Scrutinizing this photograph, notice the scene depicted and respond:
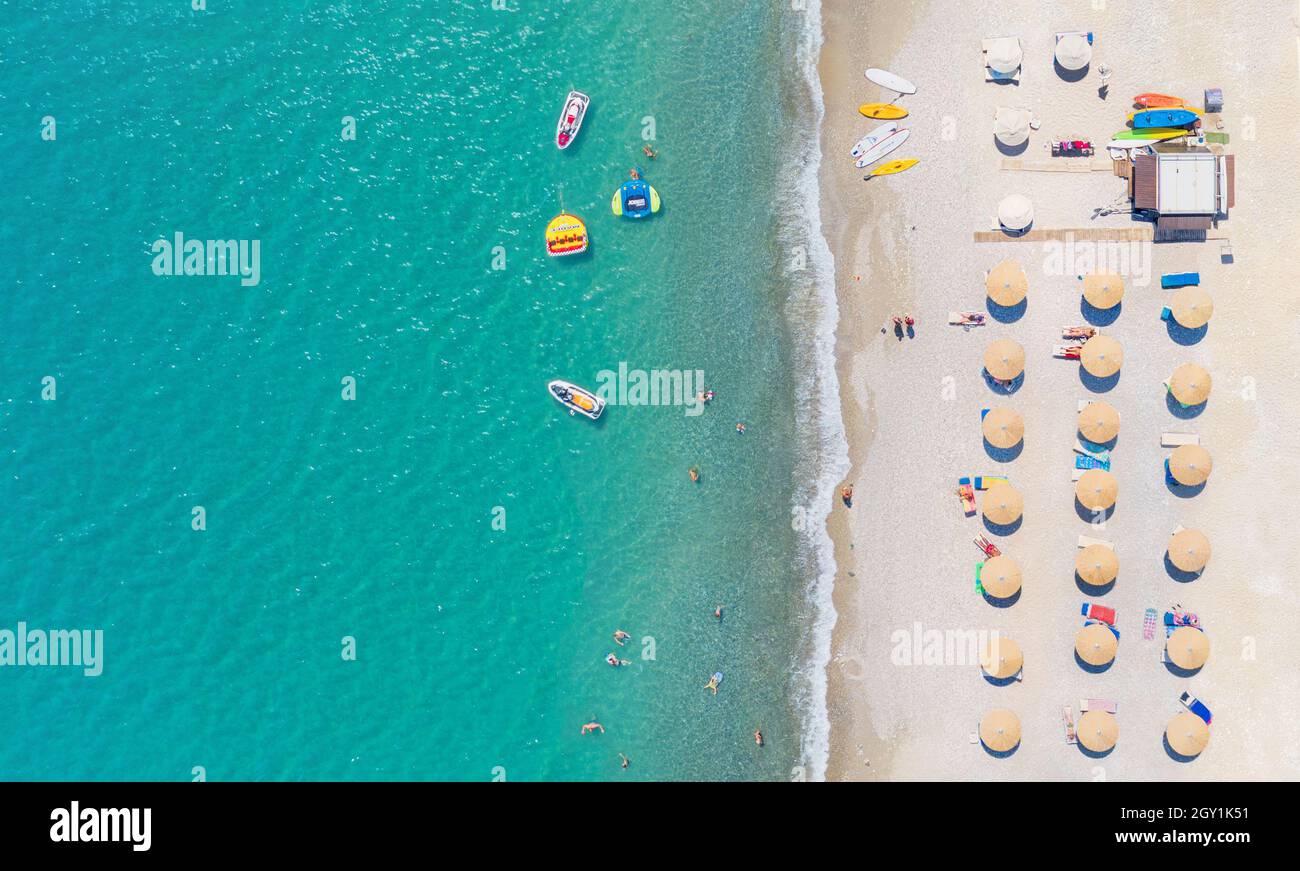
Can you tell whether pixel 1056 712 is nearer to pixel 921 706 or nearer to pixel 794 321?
pixel 921 706

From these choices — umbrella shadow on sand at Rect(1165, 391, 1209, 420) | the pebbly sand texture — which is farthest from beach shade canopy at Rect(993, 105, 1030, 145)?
umbrella shadow on sand at Rect(1165, 391, 1209, 420)

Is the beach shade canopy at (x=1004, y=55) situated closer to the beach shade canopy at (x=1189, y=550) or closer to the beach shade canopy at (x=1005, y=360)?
the beach shade canopy at (x=1005, y=360)

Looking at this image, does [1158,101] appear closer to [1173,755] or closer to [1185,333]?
[1185,333]

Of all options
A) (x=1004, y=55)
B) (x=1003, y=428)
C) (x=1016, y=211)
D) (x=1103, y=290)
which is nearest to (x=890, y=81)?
(x=1004, y=55)

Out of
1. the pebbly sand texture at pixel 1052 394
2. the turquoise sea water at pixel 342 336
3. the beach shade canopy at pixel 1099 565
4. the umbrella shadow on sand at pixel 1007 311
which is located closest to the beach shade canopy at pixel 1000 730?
the pebbly sand texture at pixel 1052 394
